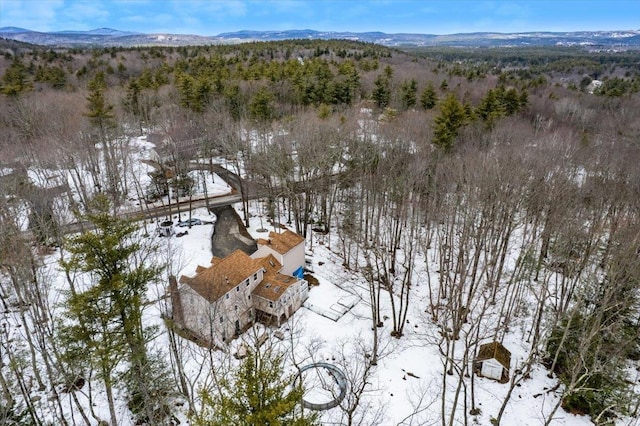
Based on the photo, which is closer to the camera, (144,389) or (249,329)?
(144,389)

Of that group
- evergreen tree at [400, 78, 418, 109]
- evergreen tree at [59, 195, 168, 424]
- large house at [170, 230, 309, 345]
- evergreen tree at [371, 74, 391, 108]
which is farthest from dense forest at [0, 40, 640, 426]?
large house at [170, 230, 309, 345]

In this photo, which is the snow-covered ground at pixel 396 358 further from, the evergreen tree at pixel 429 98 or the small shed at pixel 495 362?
the evergreen tree at pixel 429 98

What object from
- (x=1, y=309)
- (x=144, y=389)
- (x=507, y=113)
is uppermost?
(x=507, y=113)

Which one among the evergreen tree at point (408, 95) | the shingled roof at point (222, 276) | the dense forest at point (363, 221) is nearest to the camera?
the dense forest at point (363, 221)

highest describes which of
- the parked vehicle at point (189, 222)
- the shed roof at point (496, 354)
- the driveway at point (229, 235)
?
the parked vehicle at point (189, 222)

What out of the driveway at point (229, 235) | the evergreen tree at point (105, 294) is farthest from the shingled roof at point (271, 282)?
the evergreen tree at point (105, 294)

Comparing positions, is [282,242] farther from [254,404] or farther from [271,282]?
[254,404]

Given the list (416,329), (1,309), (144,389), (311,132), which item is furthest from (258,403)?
(311,132)

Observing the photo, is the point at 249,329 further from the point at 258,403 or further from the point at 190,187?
the point at 190,187
